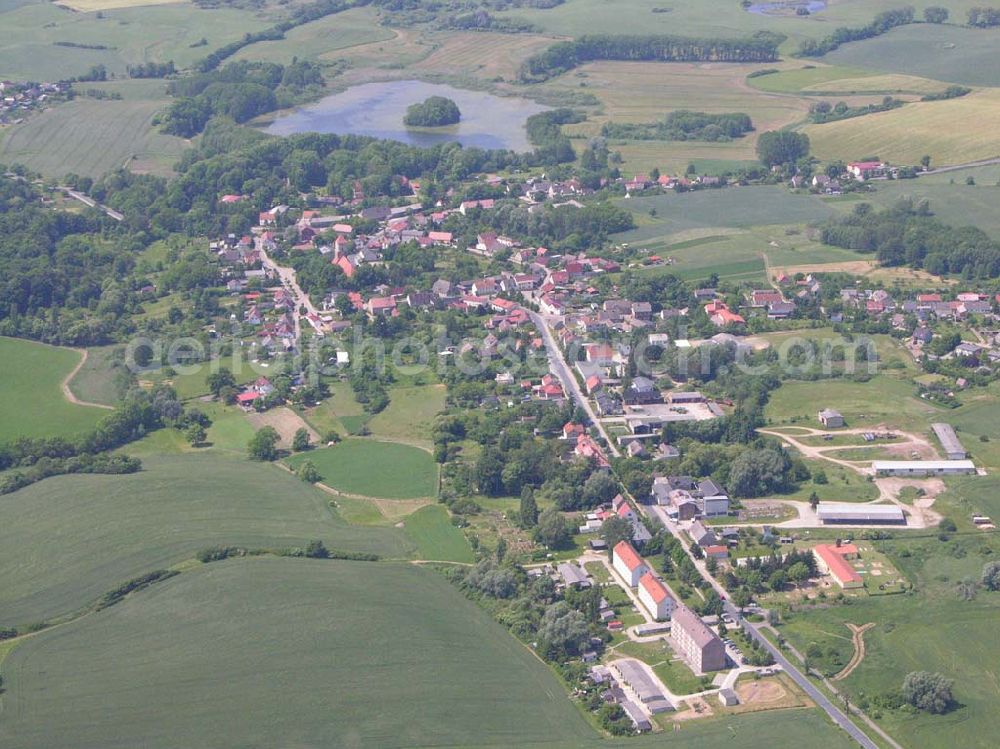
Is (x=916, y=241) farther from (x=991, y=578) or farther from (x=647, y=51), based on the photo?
(x=647, y=51)

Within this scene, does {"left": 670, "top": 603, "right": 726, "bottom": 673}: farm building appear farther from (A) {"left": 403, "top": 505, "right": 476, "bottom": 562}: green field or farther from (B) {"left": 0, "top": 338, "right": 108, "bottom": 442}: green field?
(B) {"left": 0, "top": 338, "right": 108, "bottom": 442}: green field

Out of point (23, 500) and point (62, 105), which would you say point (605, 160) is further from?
point (23, 500)

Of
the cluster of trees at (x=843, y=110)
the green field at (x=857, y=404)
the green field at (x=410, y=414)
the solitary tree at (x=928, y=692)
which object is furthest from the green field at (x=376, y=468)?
the cluster of trees at (x=843, y=110)

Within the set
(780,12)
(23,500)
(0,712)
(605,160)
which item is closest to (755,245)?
(605,160)

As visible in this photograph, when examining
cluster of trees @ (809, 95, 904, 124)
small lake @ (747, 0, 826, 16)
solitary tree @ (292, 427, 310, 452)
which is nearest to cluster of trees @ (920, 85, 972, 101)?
cluster of trees @ (809, 95, 904, 124)

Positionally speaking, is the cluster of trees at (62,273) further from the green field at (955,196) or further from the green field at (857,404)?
the green field at (955,196)

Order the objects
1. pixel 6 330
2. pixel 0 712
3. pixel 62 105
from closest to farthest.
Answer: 1. pixel 0 712
2. pixel 6 330
3. pixel 62 105
